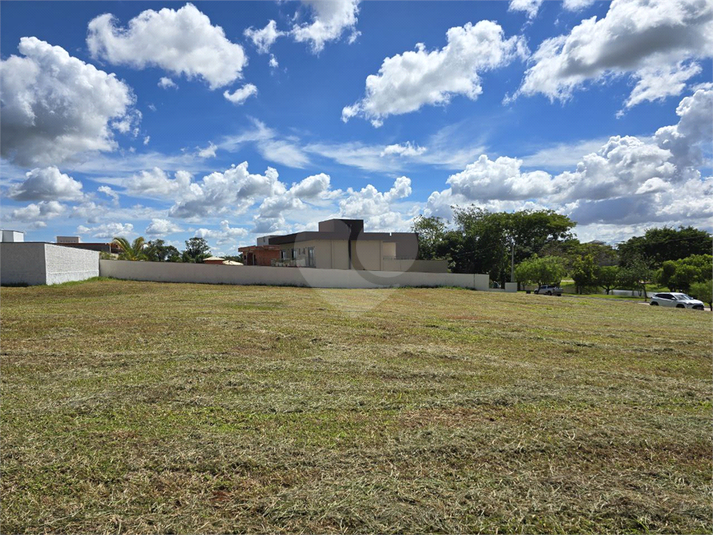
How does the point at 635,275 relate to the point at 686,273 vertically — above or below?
below

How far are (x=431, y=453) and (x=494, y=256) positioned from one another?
43272 millimetres

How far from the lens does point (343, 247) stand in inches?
1163

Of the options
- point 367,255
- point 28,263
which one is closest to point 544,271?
point 367,255

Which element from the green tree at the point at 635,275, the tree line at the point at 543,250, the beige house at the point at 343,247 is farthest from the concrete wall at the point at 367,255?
the green tree at the point at 635,275

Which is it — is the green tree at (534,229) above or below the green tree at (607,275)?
above

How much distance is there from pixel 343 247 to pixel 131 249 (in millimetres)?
Result: 15057

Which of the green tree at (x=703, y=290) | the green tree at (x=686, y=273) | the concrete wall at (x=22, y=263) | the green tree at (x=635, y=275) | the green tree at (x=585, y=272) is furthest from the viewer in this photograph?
the green tree at (x=585, y=272)

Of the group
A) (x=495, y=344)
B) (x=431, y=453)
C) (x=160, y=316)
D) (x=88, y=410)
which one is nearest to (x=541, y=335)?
(x=495, y=344)

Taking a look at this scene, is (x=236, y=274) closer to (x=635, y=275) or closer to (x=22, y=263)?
(x=22, y=263)

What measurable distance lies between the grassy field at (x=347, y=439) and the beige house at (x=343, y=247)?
73.4 ft

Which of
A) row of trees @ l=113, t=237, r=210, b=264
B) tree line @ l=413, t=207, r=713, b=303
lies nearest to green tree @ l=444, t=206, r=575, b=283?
tree line @ l=413, t=207, r=713, b=303

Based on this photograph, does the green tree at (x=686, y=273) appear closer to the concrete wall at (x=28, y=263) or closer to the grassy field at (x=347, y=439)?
the grassy field at (x=347, y=439)

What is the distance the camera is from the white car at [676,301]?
2308 centimetres

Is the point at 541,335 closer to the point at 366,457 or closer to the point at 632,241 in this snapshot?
the point at 366,457
